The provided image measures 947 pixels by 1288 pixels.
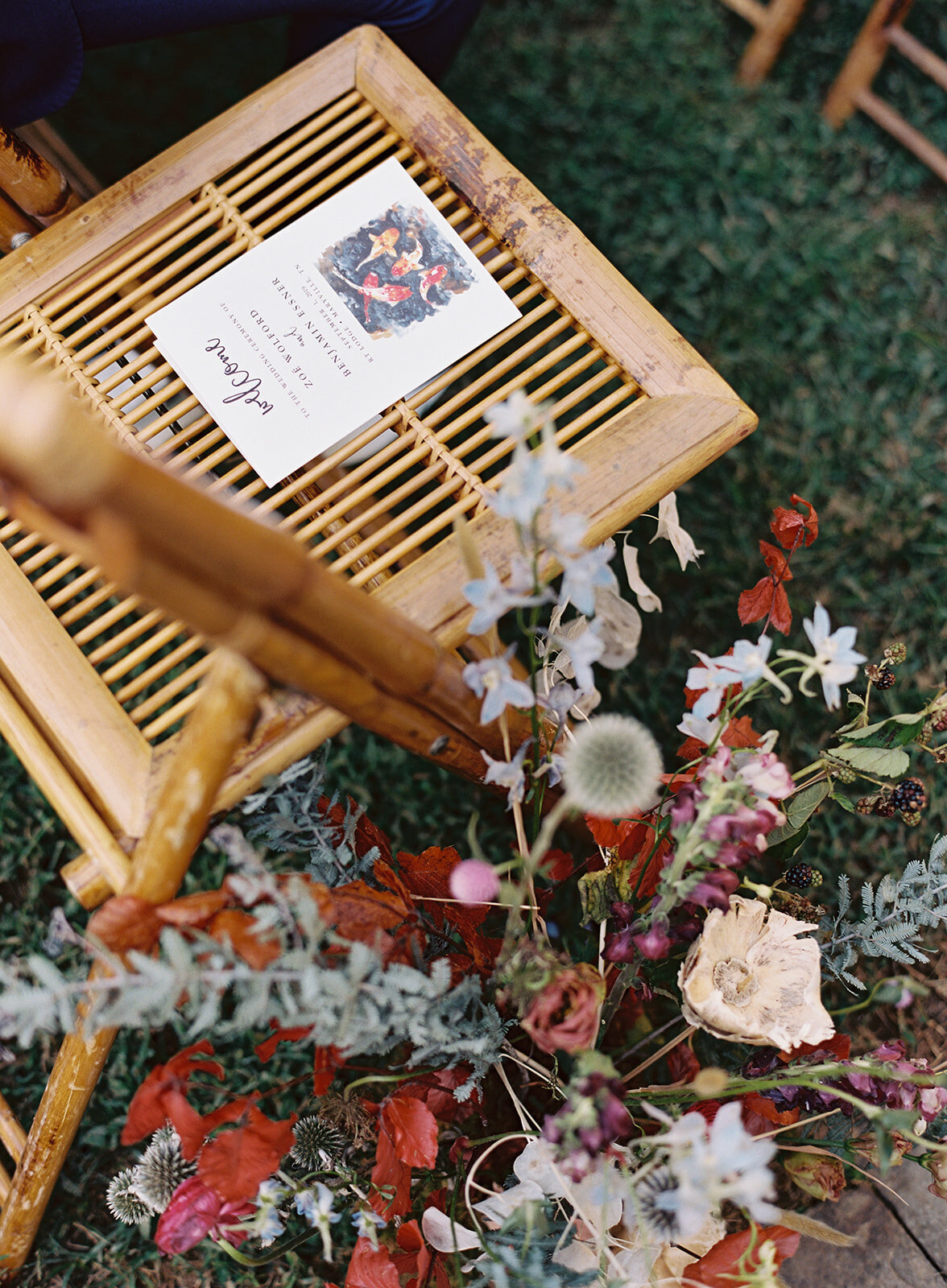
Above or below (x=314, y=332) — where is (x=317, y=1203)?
below

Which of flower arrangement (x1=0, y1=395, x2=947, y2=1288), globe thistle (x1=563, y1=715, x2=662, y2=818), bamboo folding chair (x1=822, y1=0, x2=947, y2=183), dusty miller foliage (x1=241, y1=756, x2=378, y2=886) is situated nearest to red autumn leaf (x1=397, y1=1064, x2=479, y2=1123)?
flower arrangement (x1=0, y1=395, x2=947, y2=1288)

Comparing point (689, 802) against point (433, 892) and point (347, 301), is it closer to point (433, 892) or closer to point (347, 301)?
point (433, 892)

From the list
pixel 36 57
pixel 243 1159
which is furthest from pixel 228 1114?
pixel 36 57

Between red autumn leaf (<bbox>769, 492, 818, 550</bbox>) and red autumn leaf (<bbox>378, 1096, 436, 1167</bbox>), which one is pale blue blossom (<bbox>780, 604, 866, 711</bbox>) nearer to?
red autumn leaf (<bbox>769, 492, 818, 550</bbox>)

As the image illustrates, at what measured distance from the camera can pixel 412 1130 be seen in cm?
81

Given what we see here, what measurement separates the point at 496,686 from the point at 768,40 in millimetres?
1671

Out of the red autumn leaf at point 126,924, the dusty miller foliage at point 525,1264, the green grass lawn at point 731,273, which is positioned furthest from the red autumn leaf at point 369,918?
the green grass lawn at point 731,273

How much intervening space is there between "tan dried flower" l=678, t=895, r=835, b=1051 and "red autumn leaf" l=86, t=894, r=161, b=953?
1.40 ft

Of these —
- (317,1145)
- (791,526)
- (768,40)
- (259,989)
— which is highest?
(768,40)

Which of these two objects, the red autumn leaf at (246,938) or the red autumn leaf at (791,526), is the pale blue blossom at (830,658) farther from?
the red autumn leaf at (246,938)

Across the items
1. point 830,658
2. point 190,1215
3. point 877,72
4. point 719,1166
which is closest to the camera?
point 719,1166

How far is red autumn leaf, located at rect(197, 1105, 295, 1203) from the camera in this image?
0.73 m

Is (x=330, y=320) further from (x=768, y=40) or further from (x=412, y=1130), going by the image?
(x=768, y=40)

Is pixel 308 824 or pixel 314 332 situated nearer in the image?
pixel 308 824
